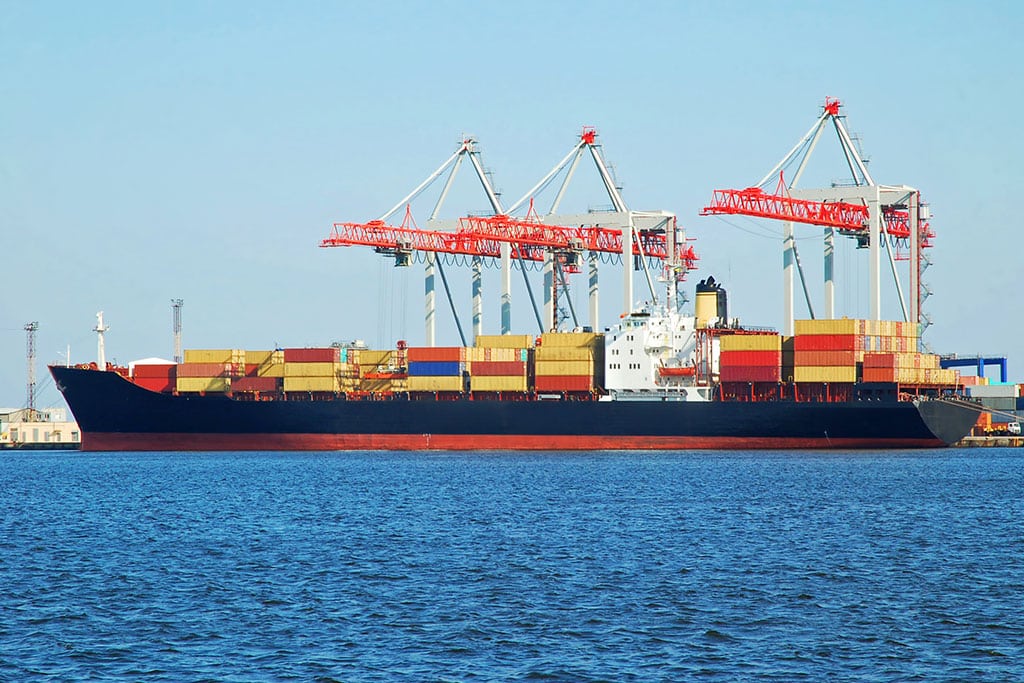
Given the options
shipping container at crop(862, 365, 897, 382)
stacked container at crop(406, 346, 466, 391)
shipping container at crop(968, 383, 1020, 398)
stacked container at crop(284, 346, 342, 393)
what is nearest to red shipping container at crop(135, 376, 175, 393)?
stacked container at crop(284, 346, 342, 393)

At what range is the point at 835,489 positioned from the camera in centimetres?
3756

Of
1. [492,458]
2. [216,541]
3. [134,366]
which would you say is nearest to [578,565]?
[216,541]

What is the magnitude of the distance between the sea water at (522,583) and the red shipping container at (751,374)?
49.3 feet

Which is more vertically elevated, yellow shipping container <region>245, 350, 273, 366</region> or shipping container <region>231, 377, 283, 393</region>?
yellow shipping container <region>245, 350, 273, 366</region>

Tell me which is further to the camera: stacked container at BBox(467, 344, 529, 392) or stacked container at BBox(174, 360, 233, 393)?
stacked container at BBox(174, 360, 233, 393)

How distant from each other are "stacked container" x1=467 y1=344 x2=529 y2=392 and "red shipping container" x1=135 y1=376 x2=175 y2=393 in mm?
16176

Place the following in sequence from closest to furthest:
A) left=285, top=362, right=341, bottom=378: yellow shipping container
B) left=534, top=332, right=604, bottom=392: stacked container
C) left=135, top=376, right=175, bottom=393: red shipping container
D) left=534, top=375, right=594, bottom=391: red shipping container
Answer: left=534, top=375, right=594, bottom=391: red shipping container → left=534, top=332, right=604, bottom=392: stacked container → left=285, top=362, right=341, bottom=378: yellow shipping container → left=135, top=376, right=175, bottom=393: red shipping container

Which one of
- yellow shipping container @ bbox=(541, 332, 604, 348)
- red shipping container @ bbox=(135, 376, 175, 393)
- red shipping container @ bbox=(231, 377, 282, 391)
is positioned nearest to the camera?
yellow shipping container @ bbox=(541, 332, 604, 348)

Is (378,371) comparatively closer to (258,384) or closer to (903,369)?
→ (258,384)

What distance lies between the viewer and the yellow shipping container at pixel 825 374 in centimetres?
5350


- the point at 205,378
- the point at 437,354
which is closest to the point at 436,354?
the point at 437,354

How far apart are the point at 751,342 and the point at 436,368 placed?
48.5ft

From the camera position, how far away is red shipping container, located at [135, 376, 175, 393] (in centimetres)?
6550

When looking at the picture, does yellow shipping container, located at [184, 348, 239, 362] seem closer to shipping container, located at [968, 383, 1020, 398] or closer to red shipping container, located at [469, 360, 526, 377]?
red shipping container, located at [469, 360, 526, 377]
